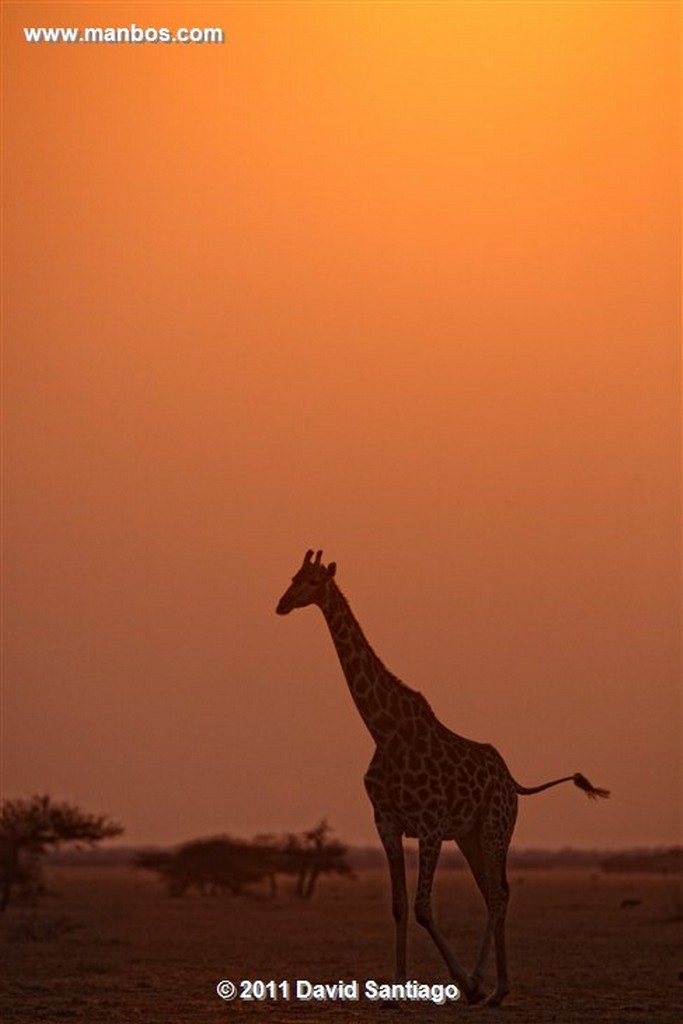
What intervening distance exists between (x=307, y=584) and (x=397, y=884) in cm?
182

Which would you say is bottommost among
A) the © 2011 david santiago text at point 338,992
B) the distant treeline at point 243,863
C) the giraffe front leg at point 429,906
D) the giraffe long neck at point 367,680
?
the © 2011 david santiago text at point 338,992

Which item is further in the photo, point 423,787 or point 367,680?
point 367,680

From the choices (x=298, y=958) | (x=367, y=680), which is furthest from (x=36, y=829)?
(x=367, y=680)

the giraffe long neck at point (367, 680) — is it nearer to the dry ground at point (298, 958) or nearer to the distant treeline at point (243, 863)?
the dry ground at point (298, 958)

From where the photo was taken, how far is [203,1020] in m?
11.4

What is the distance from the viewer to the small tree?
Answer: 28.3m

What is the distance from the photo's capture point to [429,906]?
1115 cm

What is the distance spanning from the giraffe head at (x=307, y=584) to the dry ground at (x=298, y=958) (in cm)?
241

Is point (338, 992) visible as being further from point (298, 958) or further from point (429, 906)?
point (298, 958)

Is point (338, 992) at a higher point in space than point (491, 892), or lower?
lower

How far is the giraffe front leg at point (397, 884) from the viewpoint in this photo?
36.4ft

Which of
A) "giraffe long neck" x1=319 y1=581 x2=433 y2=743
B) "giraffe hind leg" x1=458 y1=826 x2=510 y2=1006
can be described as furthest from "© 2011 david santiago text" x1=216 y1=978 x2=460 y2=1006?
"giraffe long neck" x1=319 y1=581 x2=433 y2=743

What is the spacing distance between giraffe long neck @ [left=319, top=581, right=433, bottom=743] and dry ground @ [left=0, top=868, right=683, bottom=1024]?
1684 millimetres

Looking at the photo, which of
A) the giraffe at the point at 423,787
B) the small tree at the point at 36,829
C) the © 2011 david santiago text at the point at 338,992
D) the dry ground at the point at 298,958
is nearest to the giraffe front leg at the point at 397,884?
the giraffe at the point at 423,787
